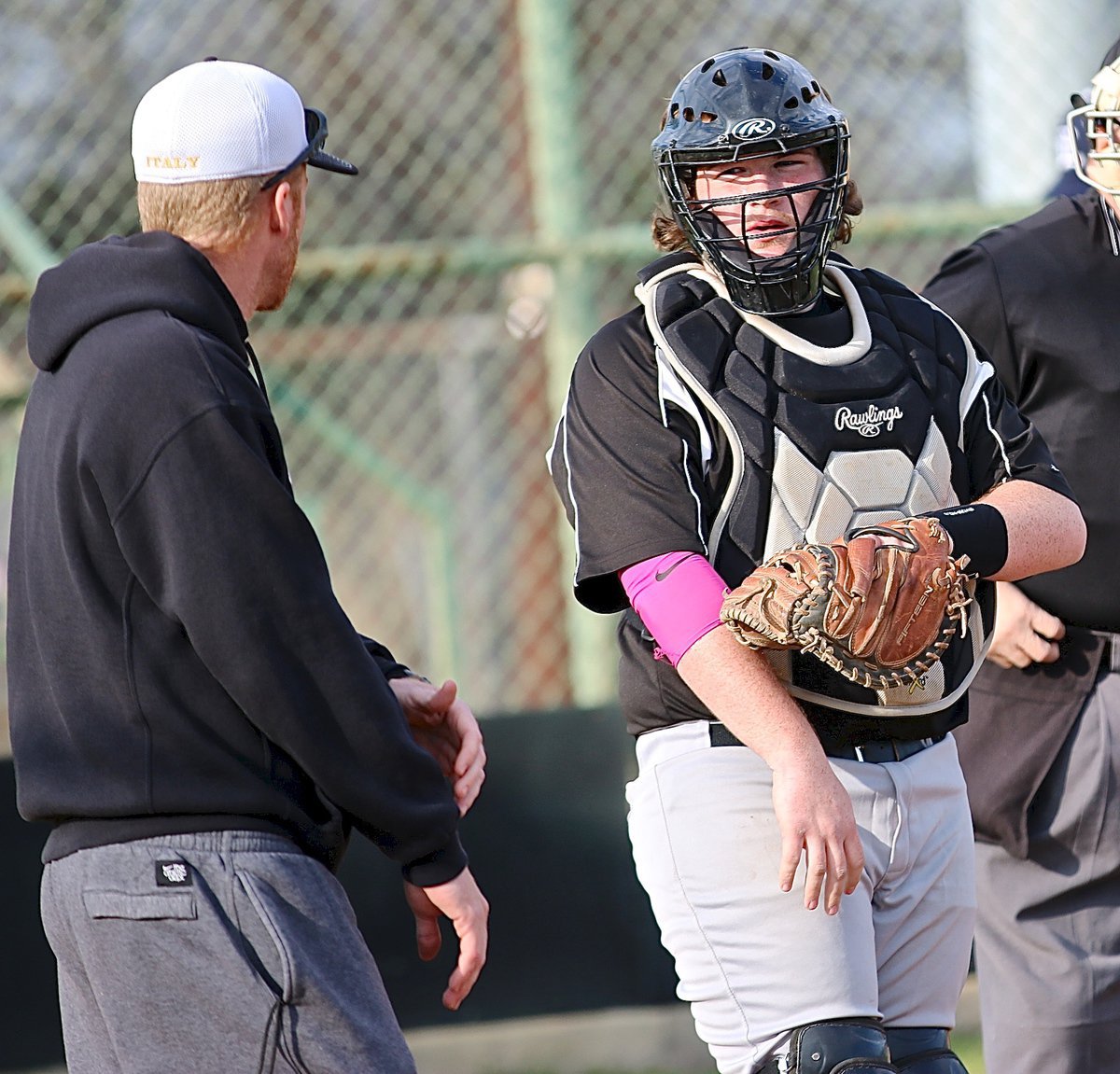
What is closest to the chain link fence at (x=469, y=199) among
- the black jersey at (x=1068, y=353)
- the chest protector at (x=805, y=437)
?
the black jersey at (x=1068, y=353)

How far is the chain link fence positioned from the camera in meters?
5.25

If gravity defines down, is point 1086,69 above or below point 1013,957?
above

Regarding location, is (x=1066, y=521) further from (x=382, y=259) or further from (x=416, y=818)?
(x=382, y=259)

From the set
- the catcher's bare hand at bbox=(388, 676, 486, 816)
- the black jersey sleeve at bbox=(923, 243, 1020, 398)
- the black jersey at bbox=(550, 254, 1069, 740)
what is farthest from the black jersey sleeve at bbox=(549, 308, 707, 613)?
the black jersey sleeve at bbox=(923, 243, 1020, 398)

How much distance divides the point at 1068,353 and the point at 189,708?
80.8 inches

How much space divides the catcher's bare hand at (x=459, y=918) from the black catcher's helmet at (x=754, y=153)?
105cm

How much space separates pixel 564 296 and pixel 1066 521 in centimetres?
264

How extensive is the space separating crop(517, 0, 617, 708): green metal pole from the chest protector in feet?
8.00

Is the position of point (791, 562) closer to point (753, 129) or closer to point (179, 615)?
point (753, 129)

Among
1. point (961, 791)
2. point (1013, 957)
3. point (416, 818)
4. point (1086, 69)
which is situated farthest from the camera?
point (1086, 69)

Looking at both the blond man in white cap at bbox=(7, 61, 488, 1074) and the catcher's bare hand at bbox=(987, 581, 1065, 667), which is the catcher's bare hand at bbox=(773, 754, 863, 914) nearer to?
the blond man in white cap at bbox=(7, 61, 488, 1074)

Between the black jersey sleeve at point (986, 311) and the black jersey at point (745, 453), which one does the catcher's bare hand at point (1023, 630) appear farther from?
the black jersey at point (745, 453)

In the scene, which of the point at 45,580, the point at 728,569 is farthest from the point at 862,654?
the point at 45,580

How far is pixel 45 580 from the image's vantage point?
2510 mm
